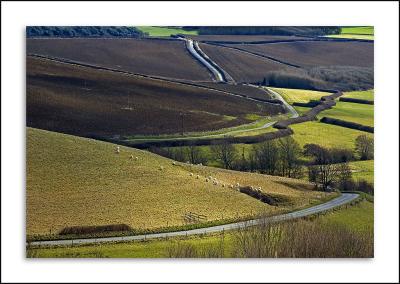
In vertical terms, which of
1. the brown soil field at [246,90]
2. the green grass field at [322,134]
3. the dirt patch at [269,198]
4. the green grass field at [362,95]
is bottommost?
the dirt patch at [269,198]

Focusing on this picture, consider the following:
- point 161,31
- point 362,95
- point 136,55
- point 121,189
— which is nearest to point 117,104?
point 136,55

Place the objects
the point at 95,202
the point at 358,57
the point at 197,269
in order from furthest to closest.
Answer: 1. the point at 358,57
2. the point at 95,202
3. the point at 197,269

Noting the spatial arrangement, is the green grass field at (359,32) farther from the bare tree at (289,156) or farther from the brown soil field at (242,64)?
the bare tree at (289,156)

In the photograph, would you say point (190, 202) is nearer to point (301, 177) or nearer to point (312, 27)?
point (301, 177)

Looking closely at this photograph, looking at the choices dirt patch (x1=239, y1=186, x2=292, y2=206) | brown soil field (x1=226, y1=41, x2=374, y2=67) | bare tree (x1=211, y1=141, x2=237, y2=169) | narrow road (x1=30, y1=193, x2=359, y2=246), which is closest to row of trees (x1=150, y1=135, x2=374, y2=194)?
bare tree (x1=211, y1=141, x2=237, y2=169)

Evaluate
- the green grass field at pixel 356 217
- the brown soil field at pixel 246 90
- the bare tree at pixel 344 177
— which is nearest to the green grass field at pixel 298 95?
the brown soil field at pixel 246 90

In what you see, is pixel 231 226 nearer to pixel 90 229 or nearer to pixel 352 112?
pixel 90 229

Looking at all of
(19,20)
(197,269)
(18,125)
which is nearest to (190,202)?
(197,269)
